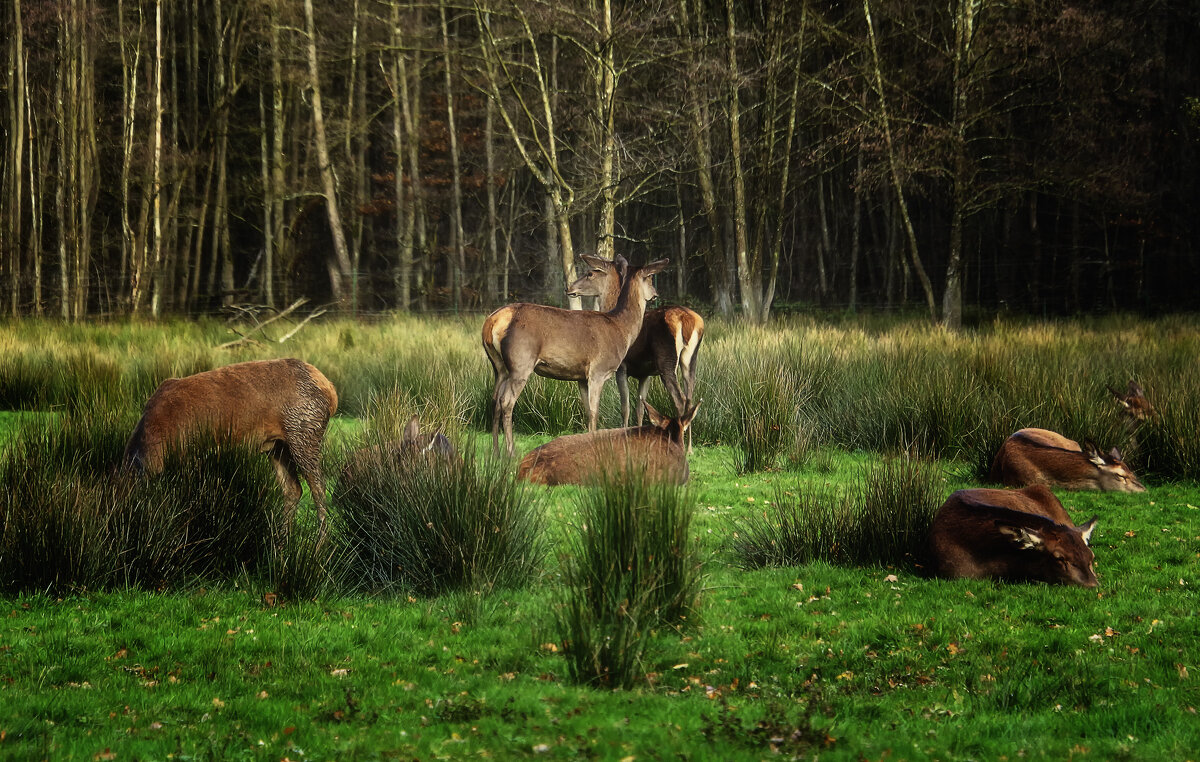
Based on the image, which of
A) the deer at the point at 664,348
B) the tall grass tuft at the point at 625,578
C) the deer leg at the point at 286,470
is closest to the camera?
the tall grass tuft at the point at 625,578

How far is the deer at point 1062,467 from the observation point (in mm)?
9250

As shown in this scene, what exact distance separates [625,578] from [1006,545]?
2719mm

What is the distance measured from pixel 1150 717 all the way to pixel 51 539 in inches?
223

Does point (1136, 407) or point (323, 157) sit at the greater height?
point (323, 157)

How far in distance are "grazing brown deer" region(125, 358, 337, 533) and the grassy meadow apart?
9.6 inches

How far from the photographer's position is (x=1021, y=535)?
260 inches

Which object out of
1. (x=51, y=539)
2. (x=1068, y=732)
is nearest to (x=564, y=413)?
(x=51, y=539)

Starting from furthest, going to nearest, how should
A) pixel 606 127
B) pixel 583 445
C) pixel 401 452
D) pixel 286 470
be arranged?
pixel 606 127 < pixel 583 445 < pixel 286 470 < pixel 401 452

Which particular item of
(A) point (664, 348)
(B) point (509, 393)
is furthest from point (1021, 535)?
(A) point (664, 348)

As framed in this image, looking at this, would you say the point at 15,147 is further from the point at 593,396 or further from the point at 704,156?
the point at 593,396

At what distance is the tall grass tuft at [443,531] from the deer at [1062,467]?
4478 mm

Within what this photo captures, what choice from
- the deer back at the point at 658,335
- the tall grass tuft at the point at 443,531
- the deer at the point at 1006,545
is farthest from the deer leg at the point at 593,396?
the deer at the point at 1006,545

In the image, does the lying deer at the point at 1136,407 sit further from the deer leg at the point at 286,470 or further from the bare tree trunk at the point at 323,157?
the bare tree trunk at the point at 323,157

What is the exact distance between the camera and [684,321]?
38.1ft
